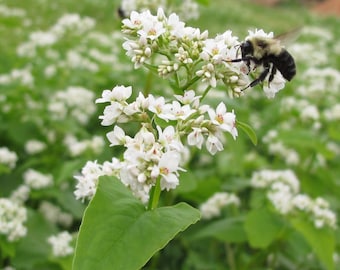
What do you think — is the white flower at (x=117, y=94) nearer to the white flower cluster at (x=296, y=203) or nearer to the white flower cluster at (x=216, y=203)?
the white flower cluster at (x=296, y=203)

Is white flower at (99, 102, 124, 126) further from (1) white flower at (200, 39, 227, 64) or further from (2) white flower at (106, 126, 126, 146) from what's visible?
(1) white flower at (200, 39, 227, 64)

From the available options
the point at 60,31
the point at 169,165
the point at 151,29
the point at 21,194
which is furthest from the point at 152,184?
the point at 60,31

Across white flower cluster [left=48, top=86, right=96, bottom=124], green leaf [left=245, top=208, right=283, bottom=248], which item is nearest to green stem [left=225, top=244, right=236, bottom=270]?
green leaf [left=245, top=208, right=283, bottom=248]

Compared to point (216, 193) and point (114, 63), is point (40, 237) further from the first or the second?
point (114, 63)

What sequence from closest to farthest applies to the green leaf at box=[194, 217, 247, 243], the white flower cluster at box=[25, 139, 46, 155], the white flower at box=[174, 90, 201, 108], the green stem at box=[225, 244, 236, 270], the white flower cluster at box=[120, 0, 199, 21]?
the white flower at box=[174, 90, 201, 108], the green leaf at box=[194, 217, 247, 243], the green stem at box=[225, 244, 236, 270], the white flower cluster at box=[120, 0, 199, 21], the white flower cluster at box=[25, 139, 46, 155]

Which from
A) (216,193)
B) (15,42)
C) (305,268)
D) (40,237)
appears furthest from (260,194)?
(15,42)

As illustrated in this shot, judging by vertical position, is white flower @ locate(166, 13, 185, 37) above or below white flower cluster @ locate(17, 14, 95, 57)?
below

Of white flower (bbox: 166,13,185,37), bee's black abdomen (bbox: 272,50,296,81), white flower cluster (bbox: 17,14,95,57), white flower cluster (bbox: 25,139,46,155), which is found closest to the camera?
white flower (bbox: 166,13,185,37)

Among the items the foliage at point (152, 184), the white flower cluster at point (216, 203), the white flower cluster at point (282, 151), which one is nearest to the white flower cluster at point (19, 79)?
the foliage at point (152, 184)
